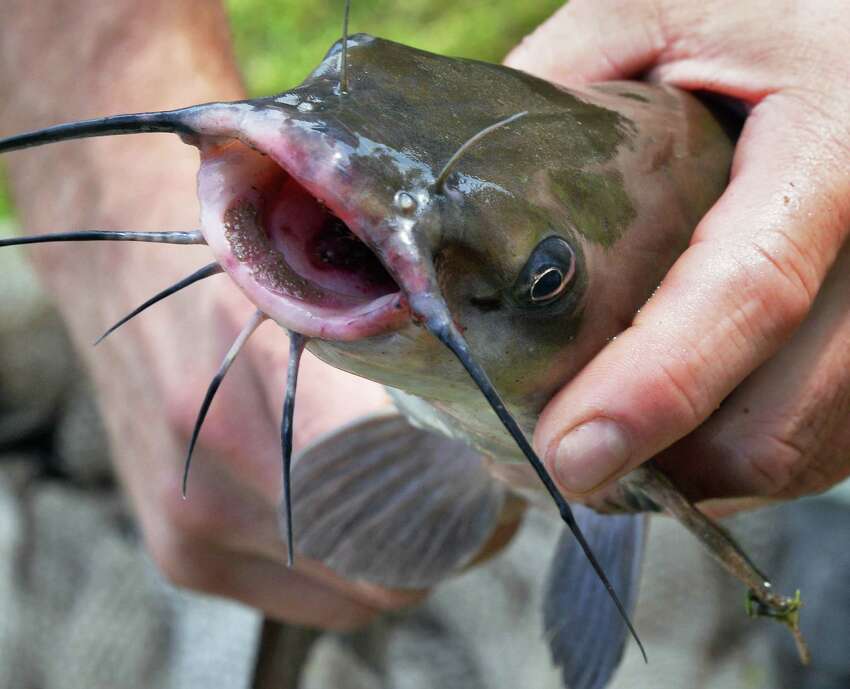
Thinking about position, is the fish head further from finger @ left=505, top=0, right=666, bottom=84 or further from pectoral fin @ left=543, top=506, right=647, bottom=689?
pectoral fin @ left=543, top=506, right=647, bottom=689

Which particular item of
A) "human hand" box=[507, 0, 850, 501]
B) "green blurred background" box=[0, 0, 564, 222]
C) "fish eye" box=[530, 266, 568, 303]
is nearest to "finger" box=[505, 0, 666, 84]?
"human hand" box=[507, 0, 850, 501]

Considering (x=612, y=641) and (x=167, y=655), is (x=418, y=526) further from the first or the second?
(x=167, y=655)

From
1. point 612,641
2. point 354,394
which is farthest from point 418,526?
point 612,641

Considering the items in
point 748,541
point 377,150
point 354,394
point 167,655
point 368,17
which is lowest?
point 167,655

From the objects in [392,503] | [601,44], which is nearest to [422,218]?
[601,44]

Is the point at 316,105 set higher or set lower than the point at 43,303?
higher

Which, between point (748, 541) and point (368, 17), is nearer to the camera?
point (748, 541)
